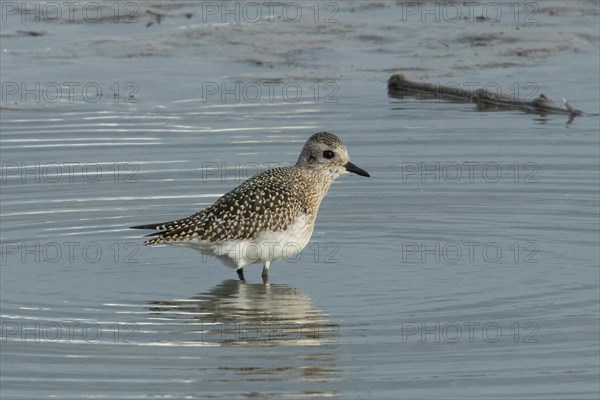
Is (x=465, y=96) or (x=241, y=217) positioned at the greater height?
(x=465, y=96)

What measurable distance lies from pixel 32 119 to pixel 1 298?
6831 mm

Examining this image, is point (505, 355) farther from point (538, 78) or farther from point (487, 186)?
point (538, 78)

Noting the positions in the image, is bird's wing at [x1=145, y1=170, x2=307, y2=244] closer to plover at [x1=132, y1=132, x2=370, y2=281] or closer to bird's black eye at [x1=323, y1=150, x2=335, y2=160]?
plover at [x1=132, y1=132, x2=370, y2=281]

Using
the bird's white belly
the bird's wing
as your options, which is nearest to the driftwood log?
the bird's wing

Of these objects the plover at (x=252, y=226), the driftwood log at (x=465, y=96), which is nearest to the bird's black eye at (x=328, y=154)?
the plover at (x=252, y=226)

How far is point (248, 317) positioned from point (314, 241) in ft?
8.49

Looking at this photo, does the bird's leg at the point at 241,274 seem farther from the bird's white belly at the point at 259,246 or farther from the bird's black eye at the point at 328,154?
the bird's black eye at the point at 328,154

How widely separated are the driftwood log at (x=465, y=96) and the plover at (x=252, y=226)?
19.5 feet

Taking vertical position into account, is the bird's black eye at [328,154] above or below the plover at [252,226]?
above

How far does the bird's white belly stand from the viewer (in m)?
14.4

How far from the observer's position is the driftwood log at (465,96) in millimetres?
20031

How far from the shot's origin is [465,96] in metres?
20.9

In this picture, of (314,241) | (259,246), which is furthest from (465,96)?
(259,246)

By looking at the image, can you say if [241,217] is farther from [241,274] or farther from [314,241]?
[314,241]
